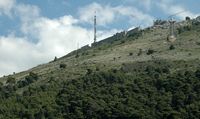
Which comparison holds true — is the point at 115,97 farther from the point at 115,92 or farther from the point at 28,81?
the point at 28,81

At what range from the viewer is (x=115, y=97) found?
482 ft

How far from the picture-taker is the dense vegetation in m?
137

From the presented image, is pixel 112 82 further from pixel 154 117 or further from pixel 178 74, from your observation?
pixel 154 117

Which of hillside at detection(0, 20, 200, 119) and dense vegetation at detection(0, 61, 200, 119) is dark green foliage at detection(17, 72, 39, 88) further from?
dense vegetation at detection(0, 61, 200, 119)

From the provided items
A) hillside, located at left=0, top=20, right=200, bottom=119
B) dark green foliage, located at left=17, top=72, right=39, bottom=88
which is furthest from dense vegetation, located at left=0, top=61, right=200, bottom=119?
dark green foliage, located at left=17, top=72, right=39, bottom=88

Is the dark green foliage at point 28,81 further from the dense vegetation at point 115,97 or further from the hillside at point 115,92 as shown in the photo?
the dense vegetation at point 115,97

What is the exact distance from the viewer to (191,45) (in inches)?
7859

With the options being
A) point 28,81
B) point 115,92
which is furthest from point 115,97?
point 28,81

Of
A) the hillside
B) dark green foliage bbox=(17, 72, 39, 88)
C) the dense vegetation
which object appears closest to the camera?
the dense vegetation

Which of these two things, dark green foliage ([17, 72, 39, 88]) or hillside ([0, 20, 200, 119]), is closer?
hillside ([0, 20, 200, 119])

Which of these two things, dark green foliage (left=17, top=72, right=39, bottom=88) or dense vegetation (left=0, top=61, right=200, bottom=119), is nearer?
dense vegetation (left=0, top=61, right=200, bottom=119)

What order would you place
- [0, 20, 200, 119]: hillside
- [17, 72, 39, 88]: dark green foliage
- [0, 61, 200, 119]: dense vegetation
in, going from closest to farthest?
[0, 61, 200, 119]: dense vegetation → [0, 20, 200, 119]: hillside → [17, 72, 39, 88]: dark green foliage

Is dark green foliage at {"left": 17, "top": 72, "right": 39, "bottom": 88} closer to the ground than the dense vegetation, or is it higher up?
higher up

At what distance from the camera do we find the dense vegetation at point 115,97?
449 ft
